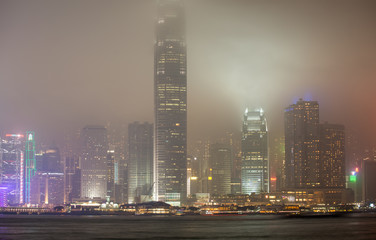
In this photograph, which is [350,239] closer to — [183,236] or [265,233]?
[265,233]

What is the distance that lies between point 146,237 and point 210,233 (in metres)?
15.9

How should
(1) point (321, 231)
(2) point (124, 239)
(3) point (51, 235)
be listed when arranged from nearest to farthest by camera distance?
1. (2) point (124, 239)
2. (3) point (51, 235)
3. (1) point (321, 231)

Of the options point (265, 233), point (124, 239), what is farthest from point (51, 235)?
point (265, 233)

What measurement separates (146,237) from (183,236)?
281 inches

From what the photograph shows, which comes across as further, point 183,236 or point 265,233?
point 265,233

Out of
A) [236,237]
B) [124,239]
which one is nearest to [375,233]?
[236,237]

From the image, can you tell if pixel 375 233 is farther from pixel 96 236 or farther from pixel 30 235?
pixel 30 235

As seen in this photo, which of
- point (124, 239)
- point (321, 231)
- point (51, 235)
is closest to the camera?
point (124, 239)

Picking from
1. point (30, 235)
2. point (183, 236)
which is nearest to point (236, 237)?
point (183, 236)

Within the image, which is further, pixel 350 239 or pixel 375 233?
pixel 375 233

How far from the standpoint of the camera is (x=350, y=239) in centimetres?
11669

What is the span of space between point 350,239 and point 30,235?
58.1m

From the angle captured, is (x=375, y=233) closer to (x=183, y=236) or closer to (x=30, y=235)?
(x=183, y=236)

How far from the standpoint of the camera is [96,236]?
401 feet
